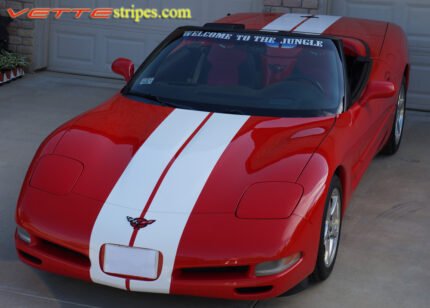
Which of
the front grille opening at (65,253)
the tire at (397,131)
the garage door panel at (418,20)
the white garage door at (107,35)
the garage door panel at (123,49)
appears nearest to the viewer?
the front grille opening at (65,253)

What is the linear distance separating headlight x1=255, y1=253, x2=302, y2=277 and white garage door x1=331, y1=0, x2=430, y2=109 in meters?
5.46

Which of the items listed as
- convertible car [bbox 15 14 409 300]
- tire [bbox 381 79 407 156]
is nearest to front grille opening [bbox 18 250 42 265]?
convertible car [bbox 15 14 409 300]

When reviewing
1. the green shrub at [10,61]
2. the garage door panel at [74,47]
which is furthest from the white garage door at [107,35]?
the green shrub at [10,61]

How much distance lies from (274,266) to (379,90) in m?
1.98

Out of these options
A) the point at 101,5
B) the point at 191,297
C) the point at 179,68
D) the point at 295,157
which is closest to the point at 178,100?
the point at 179,68

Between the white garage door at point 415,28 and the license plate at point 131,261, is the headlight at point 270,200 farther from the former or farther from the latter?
the white garage door at point 415,28

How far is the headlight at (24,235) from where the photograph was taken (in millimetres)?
4594

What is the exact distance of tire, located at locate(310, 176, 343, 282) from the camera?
15.6ft

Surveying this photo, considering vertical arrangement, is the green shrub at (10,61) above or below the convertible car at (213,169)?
below

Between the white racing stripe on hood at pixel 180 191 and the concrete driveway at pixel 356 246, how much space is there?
1.54 feet

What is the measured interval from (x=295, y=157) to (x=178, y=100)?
3.58 feet

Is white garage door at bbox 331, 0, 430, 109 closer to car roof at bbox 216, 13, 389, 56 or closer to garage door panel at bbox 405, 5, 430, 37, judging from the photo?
garage door panel at bbox 405, 5, 430, 37

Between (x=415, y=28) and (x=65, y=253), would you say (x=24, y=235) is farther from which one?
(x=415, y=28)

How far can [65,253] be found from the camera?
4.46 metres
